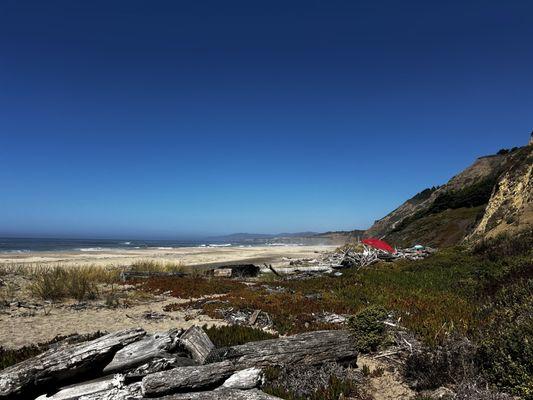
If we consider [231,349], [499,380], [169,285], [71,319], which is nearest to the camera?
[499,380]

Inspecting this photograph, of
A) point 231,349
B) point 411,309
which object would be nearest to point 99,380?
point 231,349

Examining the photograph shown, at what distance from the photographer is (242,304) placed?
46.8 feet

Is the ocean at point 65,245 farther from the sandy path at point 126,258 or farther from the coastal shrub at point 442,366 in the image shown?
the coastal shrub at point 442,366

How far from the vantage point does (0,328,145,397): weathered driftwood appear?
A: 19.5 ft

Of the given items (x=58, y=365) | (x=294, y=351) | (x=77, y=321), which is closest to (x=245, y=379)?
(x=294, y=351)

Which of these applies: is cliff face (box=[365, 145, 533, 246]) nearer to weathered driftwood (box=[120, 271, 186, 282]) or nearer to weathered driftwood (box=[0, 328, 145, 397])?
weathered driftwood (box=[120, 271, 186, 282])

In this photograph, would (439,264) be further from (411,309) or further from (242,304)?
(242,304)

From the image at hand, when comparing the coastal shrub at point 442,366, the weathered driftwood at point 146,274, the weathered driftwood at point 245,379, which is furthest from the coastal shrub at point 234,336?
the weathered driftwood at point 146,274

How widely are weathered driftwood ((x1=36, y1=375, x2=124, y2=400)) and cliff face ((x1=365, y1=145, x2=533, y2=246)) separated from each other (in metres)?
25.6

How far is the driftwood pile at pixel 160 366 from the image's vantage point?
226 inches

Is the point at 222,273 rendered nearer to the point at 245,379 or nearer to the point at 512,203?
the point at 245,379

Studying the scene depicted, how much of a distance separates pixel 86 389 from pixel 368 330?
5959 millimetres

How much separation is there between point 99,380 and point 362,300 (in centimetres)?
1049

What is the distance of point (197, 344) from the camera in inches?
284
